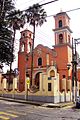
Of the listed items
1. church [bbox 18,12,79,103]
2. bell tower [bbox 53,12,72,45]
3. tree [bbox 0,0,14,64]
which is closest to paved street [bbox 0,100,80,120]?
tree [bbox 0,0,14,64]

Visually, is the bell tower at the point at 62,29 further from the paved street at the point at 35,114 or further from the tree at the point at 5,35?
the paved street at the point at 35,114

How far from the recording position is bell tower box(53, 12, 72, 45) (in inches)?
1882

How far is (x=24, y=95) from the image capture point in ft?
99.8

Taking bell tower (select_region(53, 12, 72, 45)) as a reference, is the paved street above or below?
below

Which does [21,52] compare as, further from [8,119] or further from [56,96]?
[8,119]

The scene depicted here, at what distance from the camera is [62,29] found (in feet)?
158

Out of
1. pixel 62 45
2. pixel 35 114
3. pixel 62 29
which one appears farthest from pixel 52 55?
pixel 35 114

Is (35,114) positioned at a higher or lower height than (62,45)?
lower

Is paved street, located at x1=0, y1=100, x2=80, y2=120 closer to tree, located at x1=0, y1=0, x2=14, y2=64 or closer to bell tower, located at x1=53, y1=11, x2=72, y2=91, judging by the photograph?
tree, located at x1=0, y1=0, x2=14, y2=64

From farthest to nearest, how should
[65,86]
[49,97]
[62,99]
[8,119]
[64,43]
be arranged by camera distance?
1. [64,43]
2. [65,86]
3. [62,99]
4. [49,97]
5. [8,119]

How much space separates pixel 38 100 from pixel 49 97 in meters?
1.64

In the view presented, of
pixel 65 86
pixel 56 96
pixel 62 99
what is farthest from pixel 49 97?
pixel 65 86

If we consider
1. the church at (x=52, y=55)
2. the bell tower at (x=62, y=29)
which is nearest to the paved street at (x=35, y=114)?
the church at (x=52, y=55)

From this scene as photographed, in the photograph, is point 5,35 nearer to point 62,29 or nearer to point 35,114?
point 35,114
